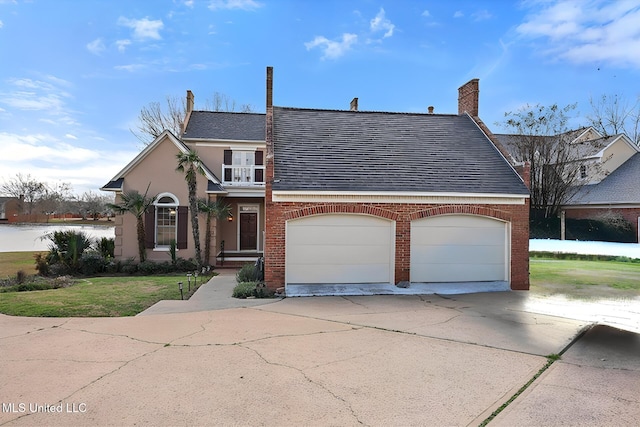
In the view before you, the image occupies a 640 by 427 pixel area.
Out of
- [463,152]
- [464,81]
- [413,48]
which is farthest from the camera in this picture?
[464,81]

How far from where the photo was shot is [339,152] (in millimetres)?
12148

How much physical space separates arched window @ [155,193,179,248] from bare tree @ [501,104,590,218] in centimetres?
2415

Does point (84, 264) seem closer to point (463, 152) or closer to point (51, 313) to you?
point (51, 313)

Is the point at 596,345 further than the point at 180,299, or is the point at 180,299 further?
the point at 180,299

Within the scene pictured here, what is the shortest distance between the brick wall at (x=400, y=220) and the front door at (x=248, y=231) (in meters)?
9.40

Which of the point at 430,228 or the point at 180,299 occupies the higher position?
the point at 430,228

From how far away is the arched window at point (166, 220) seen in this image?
16781mm

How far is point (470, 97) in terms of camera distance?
15.4m

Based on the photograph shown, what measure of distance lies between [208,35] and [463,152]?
10.4 m

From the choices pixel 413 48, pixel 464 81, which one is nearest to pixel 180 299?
pixel 413 48

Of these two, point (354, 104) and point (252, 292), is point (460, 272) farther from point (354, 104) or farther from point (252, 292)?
point (354, 104)

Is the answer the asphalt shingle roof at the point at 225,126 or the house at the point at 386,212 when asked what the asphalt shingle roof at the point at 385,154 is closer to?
the house at the point at 386,212

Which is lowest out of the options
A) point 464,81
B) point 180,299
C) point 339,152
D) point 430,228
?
point 180,299

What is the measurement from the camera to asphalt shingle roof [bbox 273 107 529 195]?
10.9 m
